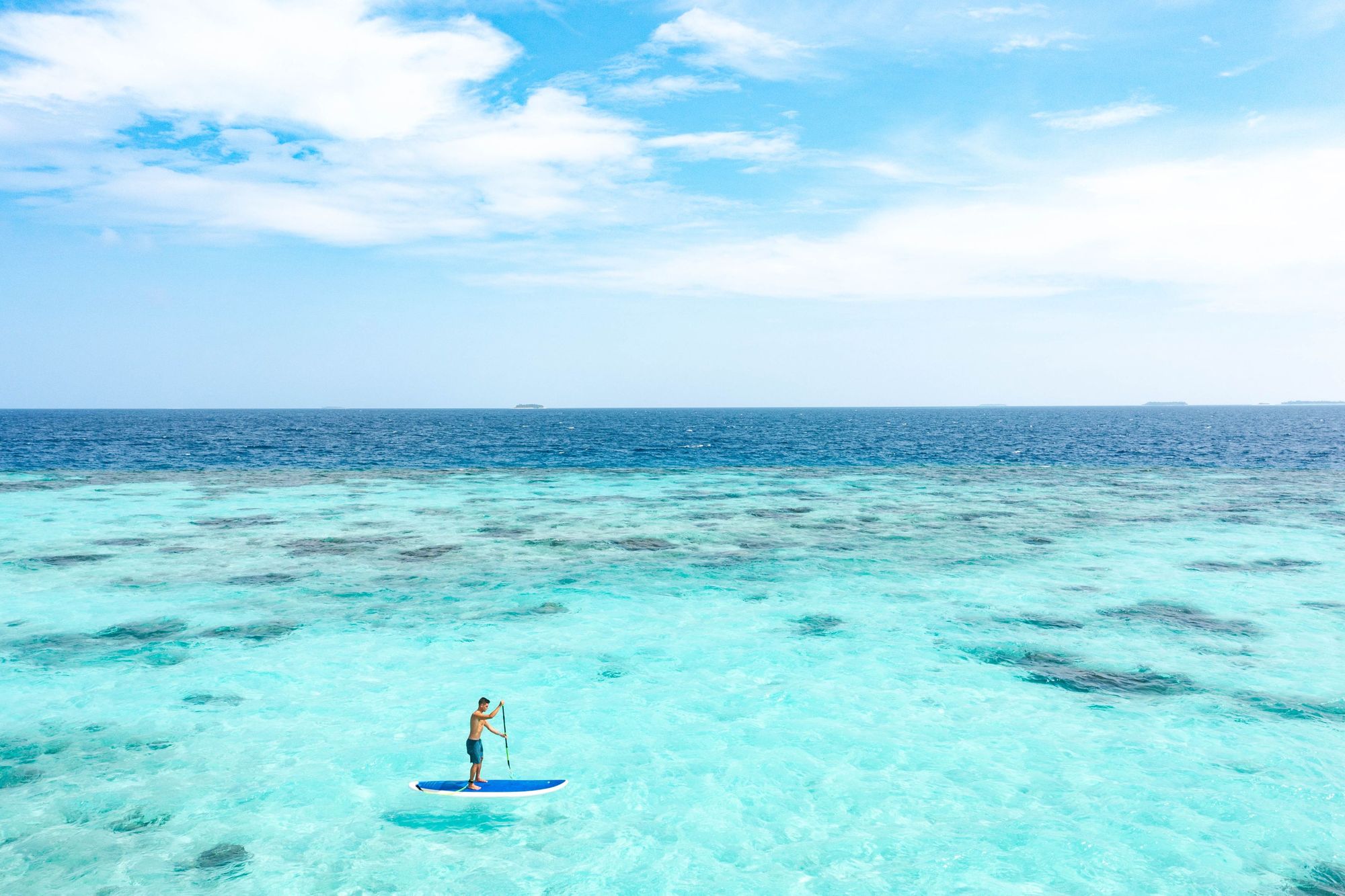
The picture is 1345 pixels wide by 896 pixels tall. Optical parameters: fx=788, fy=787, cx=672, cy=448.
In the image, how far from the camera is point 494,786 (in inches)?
566

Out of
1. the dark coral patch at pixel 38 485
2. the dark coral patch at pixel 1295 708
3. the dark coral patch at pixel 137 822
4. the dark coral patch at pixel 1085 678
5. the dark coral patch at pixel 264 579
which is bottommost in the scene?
the dark coral patch at pixel 137 822

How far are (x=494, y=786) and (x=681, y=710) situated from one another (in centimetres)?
564

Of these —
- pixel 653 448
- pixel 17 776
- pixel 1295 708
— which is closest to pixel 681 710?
pixel 17 776

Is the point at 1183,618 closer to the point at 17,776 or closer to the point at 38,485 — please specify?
the point at 17,776

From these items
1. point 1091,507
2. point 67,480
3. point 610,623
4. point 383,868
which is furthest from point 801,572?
point 67,480

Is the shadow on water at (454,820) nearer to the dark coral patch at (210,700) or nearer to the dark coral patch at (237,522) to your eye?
the dark coral patch at (210,700)

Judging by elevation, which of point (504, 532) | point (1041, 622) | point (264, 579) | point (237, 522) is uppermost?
point (237, 522)

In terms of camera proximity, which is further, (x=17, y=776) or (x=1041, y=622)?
(x=1041, y=622)

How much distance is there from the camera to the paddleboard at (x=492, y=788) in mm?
14172

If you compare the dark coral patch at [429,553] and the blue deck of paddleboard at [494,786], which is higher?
the dark coral patch at [429,553]

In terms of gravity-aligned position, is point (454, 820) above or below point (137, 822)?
below

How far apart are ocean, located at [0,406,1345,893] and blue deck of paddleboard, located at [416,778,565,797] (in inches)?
11.2

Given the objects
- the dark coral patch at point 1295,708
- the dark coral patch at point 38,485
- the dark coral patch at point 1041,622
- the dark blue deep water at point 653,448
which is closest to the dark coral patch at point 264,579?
the dark coral patch at point 1041,622

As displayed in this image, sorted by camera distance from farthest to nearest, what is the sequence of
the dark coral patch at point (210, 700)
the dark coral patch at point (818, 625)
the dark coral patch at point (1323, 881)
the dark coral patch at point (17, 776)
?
the dark coral patch at point (818, 625) → the dark coral patch at point (210, 700) → the dark coral patch at point (17, 776) → the dark coral patch at point (1323, 881)
